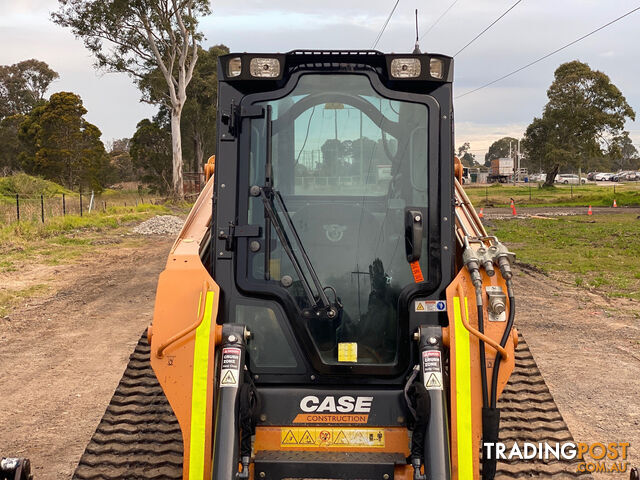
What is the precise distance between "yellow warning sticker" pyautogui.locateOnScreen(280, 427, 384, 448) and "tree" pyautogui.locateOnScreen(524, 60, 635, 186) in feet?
173

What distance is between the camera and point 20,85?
57.8 metres

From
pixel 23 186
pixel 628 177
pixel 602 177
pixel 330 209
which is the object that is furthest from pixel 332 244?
pixel 602 177

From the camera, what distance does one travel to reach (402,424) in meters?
3.60

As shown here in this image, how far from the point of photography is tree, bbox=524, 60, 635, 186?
2029 inches

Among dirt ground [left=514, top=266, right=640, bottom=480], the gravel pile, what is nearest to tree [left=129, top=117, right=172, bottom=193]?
the gravel pile

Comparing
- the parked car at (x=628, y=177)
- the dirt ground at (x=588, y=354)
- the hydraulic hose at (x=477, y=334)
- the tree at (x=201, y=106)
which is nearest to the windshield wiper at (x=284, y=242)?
the hydraulic hose at (x=477, y=334)

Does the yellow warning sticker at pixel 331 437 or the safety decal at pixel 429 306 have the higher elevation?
the safety decal at pixel 429 306

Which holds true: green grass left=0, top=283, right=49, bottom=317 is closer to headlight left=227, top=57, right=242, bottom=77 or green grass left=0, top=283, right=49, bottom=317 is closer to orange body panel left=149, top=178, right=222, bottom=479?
orange body panel left=149, top=178, right=222, bottom=479

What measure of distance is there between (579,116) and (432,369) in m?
54.1

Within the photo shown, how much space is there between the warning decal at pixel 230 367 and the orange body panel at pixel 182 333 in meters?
0.07

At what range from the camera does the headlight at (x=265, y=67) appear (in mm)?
3639

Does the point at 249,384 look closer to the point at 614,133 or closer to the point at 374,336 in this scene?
the point at 374,336

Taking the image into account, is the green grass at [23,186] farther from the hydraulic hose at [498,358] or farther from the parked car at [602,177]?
the parked car at [602,177]

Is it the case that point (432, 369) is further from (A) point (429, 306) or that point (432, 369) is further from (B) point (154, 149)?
(B) point (154, 149)
